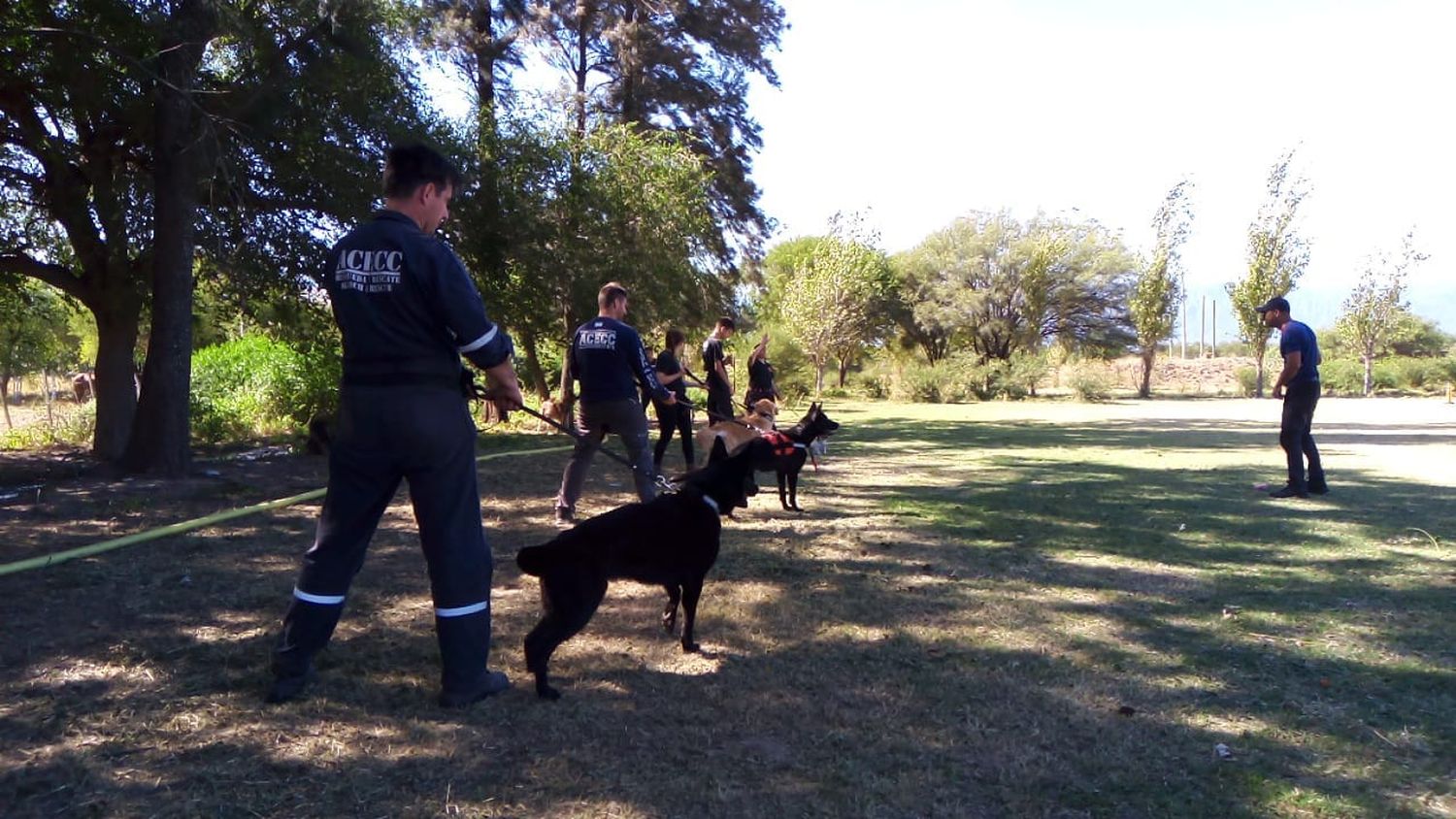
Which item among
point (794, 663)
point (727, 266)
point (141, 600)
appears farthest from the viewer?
point (727, 266)

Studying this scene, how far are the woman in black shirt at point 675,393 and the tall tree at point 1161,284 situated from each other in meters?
36.4

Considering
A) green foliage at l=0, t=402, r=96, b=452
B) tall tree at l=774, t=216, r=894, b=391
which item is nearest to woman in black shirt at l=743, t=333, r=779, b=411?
green foliage at l=0, t=402, r=96, b=452

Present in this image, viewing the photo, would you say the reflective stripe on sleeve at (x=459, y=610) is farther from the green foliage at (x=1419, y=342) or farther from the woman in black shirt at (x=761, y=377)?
the green foliage at (x=1419, y=342)

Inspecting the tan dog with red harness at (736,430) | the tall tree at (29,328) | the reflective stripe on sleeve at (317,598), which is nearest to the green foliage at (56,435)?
the tall tree at (29,328)

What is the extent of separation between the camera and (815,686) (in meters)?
3.82

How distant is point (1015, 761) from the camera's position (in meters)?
3.14

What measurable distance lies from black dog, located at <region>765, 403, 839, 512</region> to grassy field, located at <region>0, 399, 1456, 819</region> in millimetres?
625

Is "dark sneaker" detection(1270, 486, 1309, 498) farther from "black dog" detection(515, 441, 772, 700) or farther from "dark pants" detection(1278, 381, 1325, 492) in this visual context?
"black dog" detection(515, 441, 772, 700)

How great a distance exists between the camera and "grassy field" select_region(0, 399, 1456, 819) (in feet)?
9.52

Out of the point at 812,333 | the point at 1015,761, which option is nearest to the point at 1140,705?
the point at 1015,761

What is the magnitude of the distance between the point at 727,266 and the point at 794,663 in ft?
54.5

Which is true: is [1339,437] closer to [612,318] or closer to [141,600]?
[612,318]

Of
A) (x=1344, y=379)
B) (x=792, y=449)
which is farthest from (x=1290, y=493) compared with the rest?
(x=1344, y=379)

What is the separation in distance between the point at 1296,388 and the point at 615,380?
6.40m
